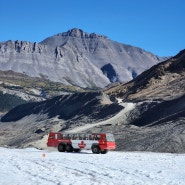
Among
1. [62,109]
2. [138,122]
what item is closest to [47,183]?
[138,122]

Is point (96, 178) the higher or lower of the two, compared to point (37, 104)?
lower

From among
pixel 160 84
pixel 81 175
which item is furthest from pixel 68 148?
pixel 160 84

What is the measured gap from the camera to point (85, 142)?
4281 cm

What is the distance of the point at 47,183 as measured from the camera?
19.2 meters

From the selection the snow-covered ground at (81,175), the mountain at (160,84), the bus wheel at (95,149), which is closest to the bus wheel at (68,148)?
the bus wheel at (95,149)

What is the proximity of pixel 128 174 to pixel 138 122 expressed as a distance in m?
74.6

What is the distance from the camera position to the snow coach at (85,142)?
42312 mm

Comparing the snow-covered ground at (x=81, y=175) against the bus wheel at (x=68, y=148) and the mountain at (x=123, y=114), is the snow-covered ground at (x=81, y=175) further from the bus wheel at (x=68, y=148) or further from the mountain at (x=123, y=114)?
the mountain at (x=123, y=114)

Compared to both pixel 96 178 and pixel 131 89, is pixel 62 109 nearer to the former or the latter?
pixel 131 89

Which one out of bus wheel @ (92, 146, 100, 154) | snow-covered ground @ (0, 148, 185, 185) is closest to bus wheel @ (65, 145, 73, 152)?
bus wheel @ (92, 146, 100, 154)

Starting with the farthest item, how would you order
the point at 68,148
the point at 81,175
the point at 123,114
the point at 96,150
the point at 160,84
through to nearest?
1. the point at 160,84
2. the point at 123,114
3. the point at 68,148
4. the point at 96,150
5. the point at 81,175

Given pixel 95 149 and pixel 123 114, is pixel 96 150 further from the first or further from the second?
pixel 123 114

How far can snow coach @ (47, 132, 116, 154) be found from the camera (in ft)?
139

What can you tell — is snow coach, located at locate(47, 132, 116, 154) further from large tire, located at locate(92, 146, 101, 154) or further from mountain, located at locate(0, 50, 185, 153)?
mountain, located at locate(0, 50, 185, 153)
